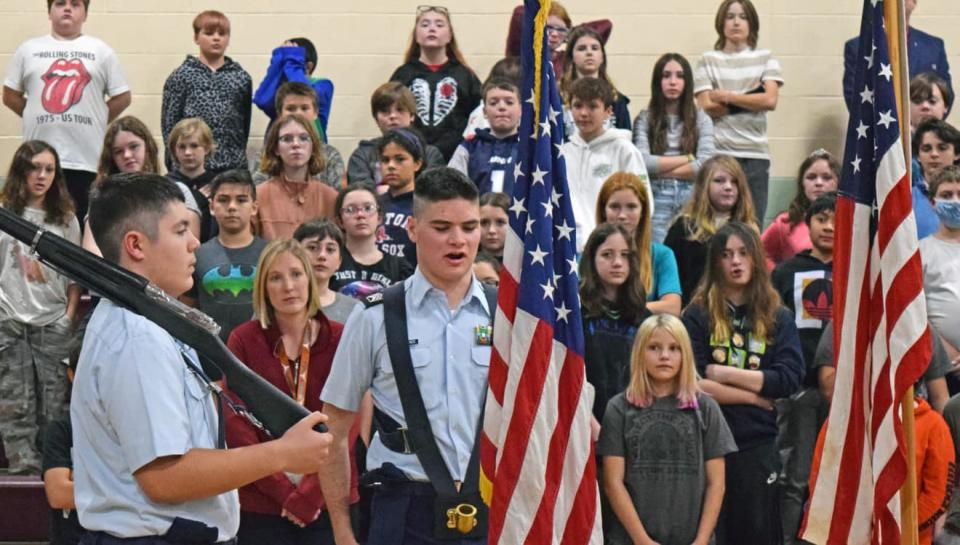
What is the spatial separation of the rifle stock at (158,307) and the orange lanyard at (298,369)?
3068mm

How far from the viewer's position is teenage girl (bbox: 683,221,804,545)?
787 centimetres

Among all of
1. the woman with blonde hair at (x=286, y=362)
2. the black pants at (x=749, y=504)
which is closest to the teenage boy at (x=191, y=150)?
the woman with blonde hair at (x=286, y=362)

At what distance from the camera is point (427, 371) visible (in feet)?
17.7

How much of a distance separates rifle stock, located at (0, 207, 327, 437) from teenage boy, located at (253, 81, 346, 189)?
6.36 m

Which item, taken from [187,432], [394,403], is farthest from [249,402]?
[394,403]

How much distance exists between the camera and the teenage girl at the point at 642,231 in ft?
28.6

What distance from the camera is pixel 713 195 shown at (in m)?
9.51

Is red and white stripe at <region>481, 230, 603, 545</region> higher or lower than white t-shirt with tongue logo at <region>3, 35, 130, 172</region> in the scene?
lower

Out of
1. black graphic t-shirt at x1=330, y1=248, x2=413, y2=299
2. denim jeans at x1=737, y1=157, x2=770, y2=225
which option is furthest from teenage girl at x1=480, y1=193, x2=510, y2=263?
denim jeans at x1=737, y1=157, x2=770, y2=225

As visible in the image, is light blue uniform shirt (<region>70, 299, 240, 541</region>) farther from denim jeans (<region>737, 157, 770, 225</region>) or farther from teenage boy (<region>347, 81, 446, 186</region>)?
denim jeans (<region>737, 157, 770, 225</region>)

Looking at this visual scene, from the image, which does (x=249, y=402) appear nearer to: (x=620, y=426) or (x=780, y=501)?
(x=620, y=426)

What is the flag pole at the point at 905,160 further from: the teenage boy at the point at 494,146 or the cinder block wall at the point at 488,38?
the cinder block wall at the point at 488,38

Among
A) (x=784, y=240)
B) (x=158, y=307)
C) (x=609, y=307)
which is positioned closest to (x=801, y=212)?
(x=784, y=240)

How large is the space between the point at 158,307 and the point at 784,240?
21.2 ft
